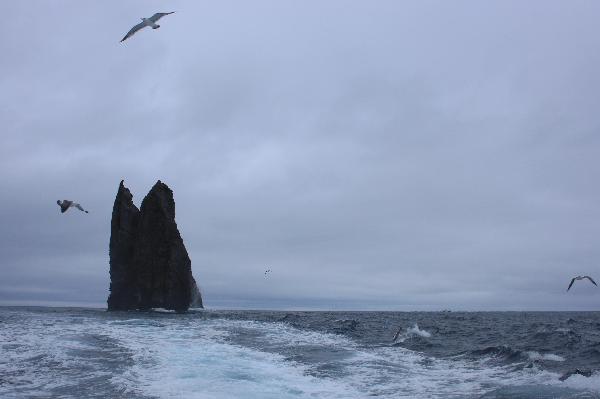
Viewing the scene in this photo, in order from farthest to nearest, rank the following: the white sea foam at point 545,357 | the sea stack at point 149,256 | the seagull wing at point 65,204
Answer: the sea stack at point 149,256 < the seagull wing at point 65,204 < the white sea foam at point 545,357

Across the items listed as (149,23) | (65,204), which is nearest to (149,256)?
(65,204)

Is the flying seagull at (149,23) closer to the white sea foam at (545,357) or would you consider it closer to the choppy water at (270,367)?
the choppy water at (270,367)

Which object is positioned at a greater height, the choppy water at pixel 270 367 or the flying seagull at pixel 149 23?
the flying seagull at pixel 149 23

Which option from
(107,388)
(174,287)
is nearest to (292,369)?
(107,388)

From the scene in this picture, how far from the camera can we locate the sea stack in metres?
80.9

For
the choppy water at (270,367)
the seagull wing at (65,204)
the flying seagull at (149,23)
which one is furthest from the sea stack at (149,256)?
the flying seagull at (149,23)

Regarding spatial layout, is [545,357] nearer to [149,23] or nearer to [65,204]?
[149,23]

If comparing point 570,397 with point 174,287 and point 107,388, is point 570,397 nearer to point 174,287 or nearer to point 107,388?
point 107,388

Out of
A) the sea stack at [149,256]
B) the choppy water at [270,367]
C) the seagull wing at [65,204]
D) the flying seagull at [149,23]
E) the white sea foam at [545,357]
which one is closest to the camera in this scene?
the choppy water at [270,367]

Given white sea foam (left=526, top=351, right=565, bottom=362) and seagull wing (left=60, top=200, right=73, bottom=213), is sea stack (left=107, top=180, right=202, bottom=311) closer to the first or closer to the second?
seagull wing (left=60, top=200, right=73, bottom=213)

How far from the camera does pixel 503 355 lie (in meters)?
24.3

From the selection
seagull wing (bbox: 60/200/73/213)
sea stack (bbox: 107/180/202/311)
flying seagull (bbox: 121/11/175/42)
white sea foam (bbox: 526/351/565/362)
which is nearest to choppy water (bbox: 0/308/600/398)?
white sea foam (bbox: 526/351/565/362)

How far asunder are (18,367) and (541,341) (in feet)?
87.7

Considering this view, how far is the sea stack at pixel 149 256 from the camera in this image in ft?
265
